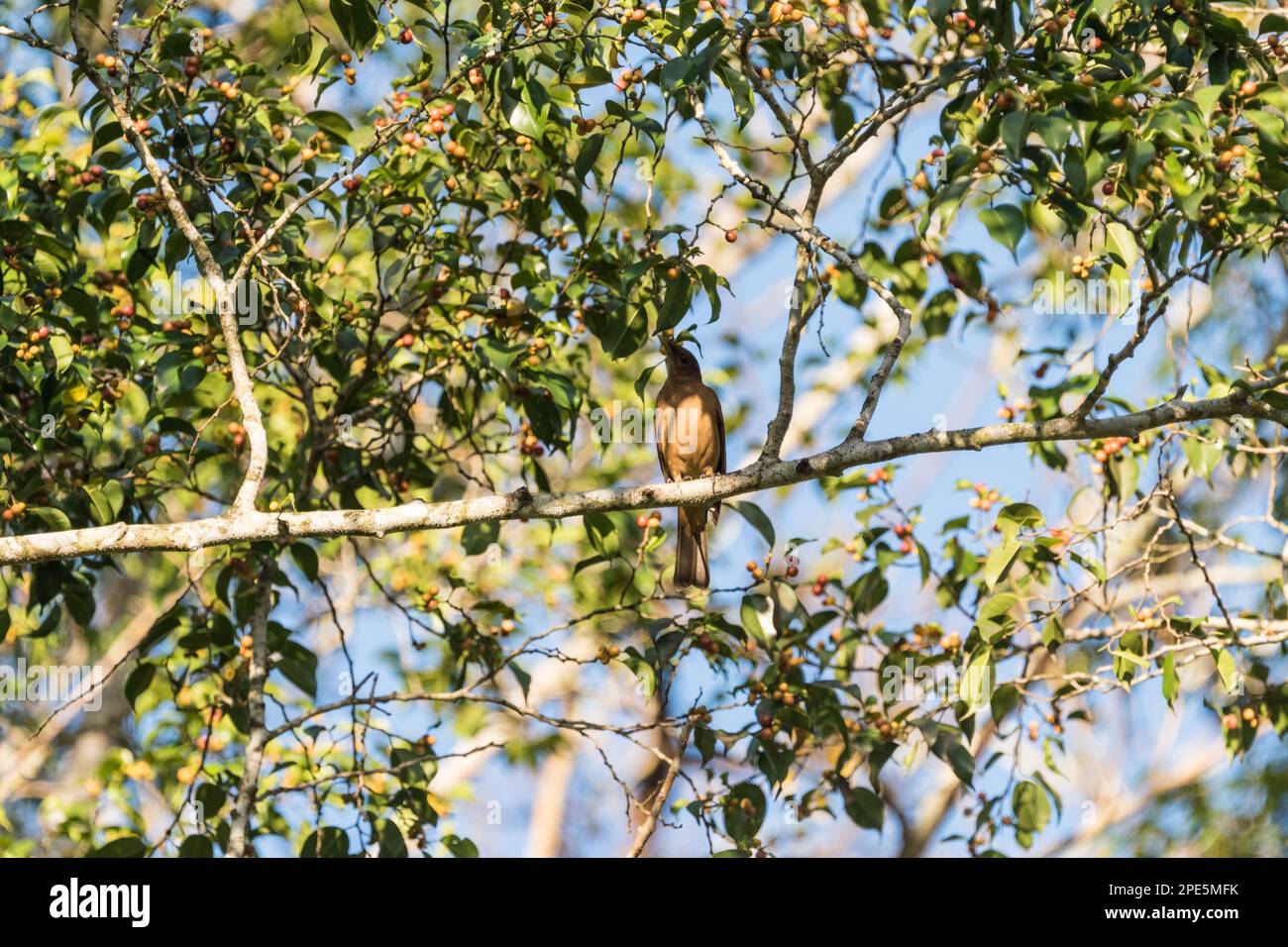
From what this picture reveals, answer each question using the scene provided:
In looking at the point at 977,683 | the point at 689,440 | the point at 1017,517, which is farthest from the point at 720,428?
the point at 977,683

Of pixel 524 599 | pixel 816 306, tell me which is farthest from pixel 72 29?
pixel 524 599

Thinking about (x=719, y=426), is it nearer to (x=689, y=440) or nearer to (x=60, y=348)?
(x=689, y=440)

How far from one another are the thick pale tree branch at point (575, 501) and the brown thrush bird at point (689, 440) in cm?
159

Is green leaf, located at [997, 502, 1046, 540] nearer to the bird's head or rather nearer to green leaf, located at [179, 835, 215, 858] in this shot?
the bird's head

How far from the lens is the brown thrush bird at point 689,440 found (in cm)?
507

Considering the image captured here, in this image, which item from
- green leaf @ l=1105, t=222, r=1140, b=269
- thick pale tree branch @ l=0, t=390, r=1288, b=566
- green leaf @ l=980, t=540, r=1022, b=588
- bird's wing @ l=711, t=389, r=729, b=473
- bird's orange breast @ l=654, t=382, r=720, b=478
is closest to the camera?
thick pale tree branch @ l=0, t=390, r=1288, b=566

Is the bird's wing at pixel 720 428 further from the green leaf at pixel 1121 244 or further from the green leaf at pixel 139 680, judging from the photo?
the green leaf at pixel 139 680

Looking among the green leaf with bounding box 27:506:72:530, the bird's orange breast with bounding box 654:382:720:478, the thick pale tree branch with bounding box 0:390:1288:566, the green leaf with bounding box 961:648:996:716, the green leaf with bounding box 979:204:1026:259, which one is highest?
the bird's orange breast with bounding box 654:382:720:478

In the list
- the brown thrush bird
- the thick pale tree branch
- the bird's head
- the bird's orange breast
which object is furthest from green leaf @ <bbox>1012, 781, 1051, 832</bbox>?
the bird's head

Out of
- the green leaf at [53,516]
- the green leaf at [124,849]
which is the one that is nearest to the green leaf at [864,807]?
the green leaf at [124,849]

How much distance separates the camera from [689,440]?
5414mm

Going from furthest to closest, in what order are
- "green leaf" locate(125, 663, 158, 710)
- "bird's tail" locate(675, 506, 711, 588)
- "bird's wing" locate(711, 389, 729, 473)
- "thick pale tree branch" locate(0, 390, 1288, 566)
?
"bird's wing" locate(711, 389, 729, 473), "bird's tail" locate(675, 506, 711, 588), "green leaf" locate(125, 663, 158, 710), "thick pale tree branch" locate(0, 390, 1288, 566)

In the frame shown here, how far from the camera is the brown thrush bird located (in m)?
5.07

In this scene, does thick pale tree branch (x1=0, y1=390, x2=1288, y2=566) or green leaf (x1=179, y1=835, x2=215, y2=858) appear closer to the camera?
thick pale tree branch (x1=0, y1=390, x2=1288, y2=566)
